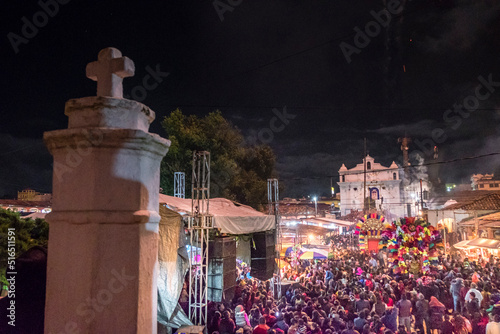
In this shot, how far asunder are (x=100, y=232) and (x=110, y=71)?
1.22m

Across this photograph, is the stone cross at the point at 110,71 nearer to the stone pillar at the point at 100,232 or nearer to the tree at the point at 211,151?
the stone pillar at the point at 100,232

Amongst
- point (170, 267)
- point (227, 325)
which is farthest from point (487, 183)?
point (170, 267)

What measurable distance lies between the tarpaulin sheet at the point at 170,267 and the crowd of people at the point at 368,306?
4.20 ft

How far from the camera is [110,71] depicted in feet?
8.32

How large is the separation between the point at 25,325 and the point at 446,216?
33468 mm

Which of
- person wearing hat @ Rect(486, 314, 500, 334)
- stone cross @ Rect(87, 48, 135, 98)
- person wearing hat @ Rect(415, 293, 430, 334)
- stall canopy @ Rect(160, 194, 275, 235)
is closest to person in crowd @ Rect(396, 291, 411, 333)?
person wearing hat @ Rect(415, 293, 430, 334)

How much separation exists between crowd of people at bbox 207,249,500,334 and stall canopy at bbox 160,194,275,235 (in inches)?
74.9

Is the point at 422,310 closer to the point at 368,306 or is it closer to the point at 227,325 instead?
the point at 368,306

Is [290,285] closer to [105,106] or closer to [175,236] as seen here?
[175,236]

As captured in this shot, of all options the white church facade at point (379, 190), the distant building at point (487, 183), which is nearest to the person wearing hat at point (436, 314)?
the white church facade at point (379, 190)

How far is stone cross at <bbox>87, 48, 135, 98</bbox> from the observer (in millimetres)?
2506

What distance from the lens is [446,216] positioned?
29750 millimetres

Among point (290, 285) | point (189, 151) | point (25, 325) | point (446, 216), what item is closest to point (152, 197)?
point (25, 325)

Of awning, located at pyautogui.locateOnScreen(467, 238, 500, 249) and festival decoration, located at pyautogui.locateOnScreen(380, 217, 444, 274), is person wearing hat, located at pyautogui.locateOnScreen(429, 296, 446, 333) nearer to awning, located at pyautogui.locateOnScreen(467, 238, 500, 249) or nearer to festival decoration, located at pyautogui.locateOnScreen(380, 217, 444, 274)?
festival decoration, located at pyautogui.locateOnScreen(380, 217, 444, 274)
